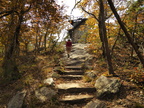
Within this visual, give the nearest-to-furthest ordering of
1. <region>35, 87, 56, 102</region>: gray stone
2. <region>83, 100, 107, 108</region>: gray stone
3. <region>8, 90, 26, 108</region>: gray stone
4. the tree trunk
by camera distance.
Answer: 1. <region>83, 100, 107, 108</region>: gray stone
2. <region>8, 90, 26, 108</region>: gray stone
3. <region>35, 87, 56, 102</region>: gray stone
4. the tree trunk

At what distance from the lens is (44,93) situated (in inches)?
192

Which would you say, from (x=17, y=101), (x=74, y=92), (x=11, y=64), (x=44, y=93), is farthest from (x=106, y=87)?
(x=11, y=64)

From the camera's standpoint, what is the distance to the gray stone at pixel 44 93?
15.2 feet

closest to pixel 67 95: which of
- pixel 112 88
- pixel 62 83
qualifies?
pixel 62 83

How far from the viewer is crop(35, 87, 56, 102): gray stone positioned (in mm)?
4646

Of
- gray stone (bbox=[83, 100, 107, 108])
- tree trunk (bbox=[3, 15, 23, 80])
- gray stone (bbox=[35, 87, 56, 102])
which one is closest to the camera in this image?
gray stone (bbox=[83, 100, 107, 108])

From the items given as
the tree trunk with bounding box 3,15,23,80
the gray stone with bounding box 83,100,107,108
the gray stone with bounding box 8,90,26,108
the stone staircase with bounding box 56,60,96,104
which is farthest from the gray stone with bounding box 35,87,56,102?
the tree trunk with bounding box 3,15,23,80

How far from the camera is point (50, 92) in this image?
4.92 metres

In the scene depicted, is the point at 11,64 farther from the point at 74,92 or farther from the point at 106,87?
the point at 106,87

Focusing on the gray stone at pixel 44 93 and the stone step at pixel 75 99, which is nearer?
the stone step at pixel 75 99

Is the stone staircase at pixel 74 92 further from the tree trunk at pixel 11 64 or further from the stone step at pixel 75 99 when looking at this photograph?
the tree trunk at pixel 11 64

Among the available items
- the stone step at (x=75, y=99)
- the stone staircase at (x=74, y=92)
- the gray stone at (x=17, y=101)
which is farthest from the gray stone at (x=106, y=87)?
the gray stone at (x=17, y=101)

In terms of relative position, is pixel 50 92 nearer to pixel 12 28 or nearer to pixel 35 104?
pixel 35 104

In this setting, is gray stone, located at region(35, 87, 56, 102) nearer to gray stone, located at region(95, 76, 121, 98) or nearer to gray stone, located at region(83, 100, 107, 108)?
gray stone, located at region(83, 100, 107, 108)
